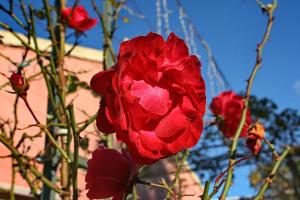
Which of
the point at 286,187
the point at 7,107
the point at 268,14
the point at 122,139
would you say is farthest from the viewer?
the point at 286,187

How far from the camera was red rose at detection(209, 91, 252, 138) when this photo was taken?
0.90 metres

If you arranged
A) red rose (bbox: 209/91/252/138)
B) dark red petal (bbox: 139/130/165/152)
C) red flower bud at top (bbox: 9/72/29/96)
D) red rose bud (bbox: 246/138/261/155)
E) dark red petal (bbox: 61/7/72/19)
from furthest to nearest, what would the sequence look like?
dark red petal (bbox: 61/7/72/19), red rose (bbox: 209/91/252/138), red rose bud (bbox: 246/138/261/155), red flower bud at top (bbox: 9/72/29/96), dark red petal (bbox: 139/130/165/152)

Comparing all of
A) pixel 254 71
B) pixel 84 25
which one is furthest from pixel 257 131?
pixel 84 25

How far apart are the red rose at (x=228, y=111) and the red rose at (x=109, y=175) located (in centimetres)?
51

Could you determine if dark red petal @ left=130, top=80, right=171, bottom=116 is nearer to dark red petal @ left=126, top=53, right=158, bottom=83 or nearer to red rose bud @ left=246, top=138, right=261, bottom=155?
dark red petal @ left=126, top=53, right=158, bottom=83

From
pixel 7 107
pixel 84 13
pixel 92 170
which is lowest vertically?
pixel 92 170

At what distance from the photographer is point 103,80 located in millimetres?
366

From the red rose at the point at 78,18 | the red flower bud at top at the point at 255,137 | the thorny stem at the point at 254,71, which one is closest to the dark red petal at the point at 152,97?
the thorny stem at the point at 254,71

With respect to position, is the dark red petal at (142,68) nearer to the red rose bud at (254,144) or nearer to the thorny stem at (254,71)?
the thorny stem at (254,71)

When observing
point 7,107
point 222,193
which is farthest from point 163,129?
point 7,107

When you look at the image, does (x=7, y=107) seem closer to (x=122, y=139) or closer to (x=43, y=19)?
(x=43, y=19)

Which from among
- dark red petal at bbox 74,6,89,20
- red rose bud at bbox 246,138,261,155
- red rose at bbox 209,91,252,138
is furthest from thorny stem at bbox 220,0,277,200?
dark red petal at bbox 74,6,89,20

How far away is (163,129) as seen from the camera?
1.18 feet

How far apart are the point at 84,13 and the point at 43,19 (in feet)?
0.40
